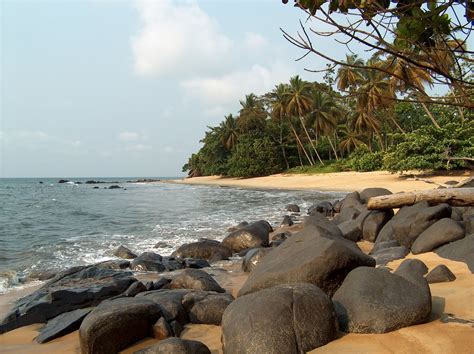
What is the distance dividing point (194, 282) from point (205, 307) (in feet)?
3.93

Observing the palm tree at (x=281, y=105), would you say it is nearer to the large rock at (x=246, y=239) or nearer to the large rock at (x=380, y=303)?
the large rock at (x=246, y=239)

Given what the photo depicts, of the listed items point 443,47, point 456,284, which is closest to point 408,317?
point 456,284

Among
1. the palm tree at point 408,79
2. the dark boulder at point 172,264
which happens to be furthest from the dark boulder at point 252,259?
the palm tree at point 408,79

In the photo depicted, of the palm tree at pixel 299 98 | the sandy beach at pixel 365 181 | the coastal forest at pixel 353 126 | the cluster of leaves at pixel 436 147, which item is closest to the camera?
the coastal forest at pixel 353 126

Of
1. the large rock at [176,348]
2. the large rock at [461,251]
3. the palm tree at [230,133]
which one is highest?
the palm tree at [230,133]

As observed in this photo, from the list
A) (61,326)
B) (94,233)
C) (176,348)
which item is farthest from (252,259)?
(94,233)

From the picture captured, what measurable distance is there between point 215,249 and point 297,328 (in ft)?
18.7

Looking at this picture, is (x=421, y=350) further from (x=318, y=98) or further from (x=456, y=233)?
(x=318, y=98)

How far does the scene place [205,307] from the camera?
14.3ft

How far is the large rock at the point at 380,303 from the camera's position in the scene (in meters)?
3.25

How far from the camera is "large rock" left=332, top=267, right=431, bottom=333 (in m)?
3.25

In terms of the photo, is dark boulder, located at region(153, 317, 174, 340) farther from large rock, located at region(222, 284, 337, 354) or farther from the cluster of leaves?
the cluster of leaves

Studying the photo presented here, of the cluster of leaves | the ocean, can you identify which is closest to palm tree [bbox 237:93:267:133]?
the cluster of leaves

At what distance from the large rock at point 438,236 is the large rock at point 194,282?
125 inches
